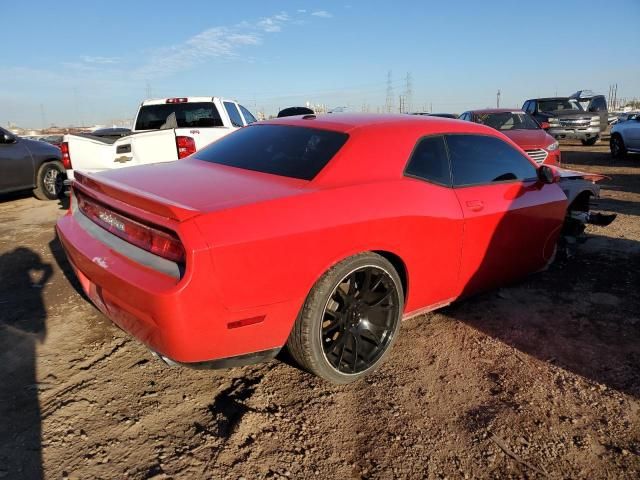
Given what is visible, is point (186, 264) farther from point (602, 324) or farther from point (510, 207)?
point (602, 324)

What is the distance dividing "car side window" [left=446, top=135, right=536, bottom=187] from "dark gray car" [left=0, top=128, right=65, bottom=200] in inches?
317

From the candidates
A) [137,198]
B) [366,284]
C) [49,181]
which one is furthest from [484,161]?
[49,181]

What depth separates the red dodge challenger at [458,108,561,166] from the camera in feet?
27.5

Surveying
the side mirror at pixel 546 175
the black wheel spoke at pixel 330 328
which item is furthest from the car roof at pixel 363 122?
the black wheel spoke at pixel 330 328

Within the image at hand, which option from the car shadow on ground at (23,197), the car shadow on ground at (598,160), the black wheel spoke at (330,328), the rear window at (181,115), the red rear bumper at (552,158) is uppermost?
the rear window at (181,115)

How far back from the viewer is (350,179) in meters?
2.74

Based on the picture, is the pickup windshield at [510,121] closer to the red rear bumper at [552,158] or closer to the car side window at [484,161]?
the red rear bumper at [552,158]

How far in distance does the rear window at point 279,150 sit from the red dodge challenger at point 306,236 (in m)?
0.02

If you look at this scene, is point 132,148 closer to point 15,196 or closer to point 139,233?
point 139,233

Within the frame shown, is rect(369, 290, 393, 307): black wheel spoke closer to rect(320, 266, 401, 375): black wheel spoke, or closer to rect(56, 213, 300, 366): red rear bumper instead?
rect(320, 266, 401, 375): black wheel spoke

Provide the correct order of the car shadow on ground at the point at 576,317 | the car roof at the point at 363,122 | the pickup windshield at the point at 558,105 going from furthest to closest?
1. the pickup windshield at the point at 558,105
2. the car roof at the point at 363,122
3. the car shadow on ground at the point at 576,317

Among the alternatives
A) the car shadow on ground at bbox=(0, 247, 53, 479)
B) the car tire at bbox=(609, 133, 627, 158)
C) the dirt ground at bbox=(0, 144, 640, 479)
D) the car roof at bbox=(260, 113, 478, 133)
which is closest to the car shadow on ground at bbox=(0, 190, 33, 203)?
the car shadow on ground at bbox=(0, 247, 53, 479)

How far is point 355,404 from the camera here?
259 centimetres

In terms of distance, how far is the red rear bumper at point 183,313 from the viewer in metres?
2.08
